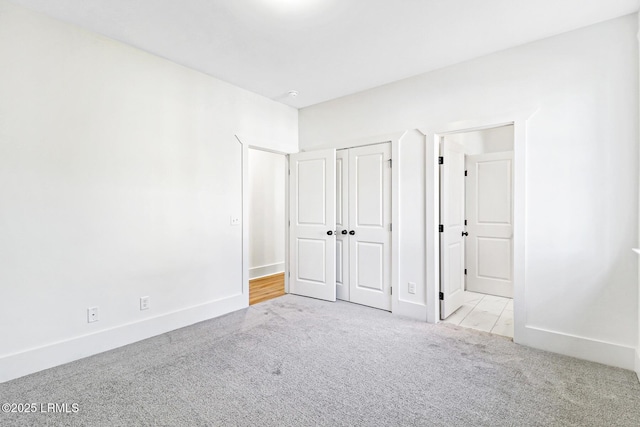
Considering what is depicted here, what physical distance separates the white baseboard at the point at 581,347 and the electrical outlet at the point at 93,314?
11.9ft

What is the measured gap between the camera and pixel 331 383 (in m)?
2.16

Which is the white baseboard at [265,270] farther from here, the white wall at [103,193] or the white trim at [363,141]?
the white trim at [363,141]

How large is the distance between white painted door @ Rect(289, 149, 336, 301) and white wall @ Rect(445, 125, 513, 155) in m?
2.09

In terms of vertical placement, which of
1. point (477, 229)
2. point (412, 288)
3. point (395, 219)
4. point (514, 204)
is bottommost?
point (412, 288)

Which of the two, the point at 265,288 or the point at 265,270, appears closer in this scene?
the point at 265,288

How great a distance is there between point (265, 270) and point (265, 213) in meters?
1.03

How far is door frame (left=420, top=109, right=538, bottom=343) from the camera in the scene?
2764 millimetres

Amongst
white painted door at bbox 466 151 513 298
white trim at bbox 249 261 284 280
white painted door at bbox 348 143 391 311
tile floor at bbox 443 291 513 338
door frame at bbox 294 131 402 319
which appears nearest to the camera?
tile floor at bbox 443 291 513 338

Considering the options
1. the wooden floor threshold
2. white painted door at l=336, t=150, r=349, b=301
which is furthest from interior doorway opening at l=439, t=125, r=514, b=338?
the wooden floor threshold

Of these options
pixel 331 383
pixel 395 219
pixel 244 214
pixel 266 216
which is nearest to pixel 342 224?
pixel 395 219

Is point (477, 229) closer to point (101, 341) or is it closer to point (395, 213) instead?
point (395, 213)

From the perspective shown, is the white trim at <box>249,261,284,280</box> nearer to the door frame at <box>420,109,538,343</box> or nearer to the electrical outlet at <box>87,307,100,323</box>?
the electrical outlet at <box>87,307,100,323</box>

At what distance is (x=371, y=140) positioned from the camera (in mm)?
3777

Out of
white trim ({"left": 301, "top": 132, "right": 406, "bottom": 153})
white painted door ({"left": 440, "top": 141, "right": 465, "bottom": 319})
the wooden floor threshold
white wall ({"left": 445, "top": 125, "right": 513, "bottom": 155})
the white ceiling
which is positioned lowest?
the wooden floor threshold
